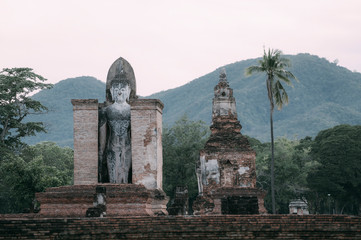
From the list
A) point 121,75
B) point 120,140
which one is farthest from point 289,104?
point 120,140

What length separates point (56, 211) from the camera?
53.7 ft

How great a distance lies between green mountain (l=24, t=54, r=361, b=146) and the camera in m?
164

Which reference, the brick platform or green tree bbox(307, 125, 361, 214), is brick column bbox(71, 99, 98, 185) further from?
green tree bbox(307, 125, 361, 214)

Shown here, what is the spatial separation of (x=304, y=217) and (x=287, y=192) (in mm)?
38777

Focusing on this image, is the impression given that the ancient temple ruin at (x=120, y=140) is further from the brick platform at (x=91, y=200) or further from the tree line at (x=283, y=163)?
the tree line at (x=283, y=163)

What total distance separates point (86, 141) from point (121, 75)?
2.35 meters

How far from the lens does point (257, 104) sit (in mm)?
186750

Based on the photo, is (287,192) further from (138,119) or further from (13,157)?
(138,119)

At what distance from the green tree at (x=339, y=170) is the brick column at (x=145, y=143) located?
34.4m

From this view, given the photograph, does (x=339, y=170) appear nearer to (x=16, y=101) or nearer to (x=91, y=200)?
(x=16, y=101)

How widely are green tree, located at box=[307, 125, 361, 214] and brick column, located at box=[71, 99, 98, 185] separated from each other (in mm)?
35036

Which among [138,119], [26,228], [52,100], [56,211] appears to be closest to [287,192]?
[138,119]

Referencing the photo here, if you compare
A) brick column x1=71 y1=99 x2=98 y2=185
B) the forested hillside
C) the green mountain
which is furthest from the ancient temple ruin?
the forested hillside

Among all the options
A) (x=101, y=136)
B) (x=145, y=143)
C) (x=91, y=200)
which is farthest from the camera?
(x=101, y=136)
